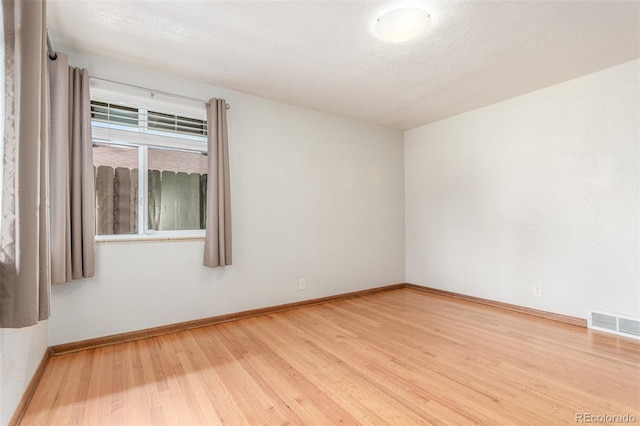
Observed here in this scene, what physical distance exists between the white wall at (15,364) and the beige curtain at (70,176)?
51 centimetres

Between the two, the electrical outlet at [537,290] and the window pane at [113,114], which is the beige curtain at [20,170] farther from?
the electrical outlet at [537,290]

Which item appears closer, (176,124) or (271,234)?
(176,124)

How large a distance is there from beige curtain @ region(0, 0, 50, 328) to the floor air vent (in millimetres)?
4264

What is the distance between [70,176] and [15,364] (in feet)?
4.51

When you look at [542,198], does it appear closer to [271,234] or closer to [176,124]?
Result: [271,234]

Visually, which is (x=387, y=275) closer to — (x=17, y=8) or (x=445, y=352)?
(x=445, y=352)

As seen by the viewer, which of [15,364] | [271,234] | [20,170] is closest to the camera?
[20,170]

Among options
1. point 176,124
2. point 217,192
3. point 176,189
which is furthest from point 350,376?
point 176,124

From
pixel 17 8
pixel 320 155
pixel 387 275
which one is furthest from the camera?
pixel 387 275

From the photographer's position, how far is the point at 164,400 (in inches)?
71.6

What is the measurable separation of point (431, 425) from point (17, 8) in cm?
275

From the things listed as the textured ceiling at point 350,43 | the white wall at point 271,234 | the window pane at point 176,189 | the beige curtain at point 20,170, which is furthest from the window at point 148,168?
the beige curtain at point 20,170

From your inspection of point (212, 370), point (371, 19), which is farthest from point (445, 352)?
point (371, 19)

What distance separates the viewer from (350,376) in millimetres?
2076
